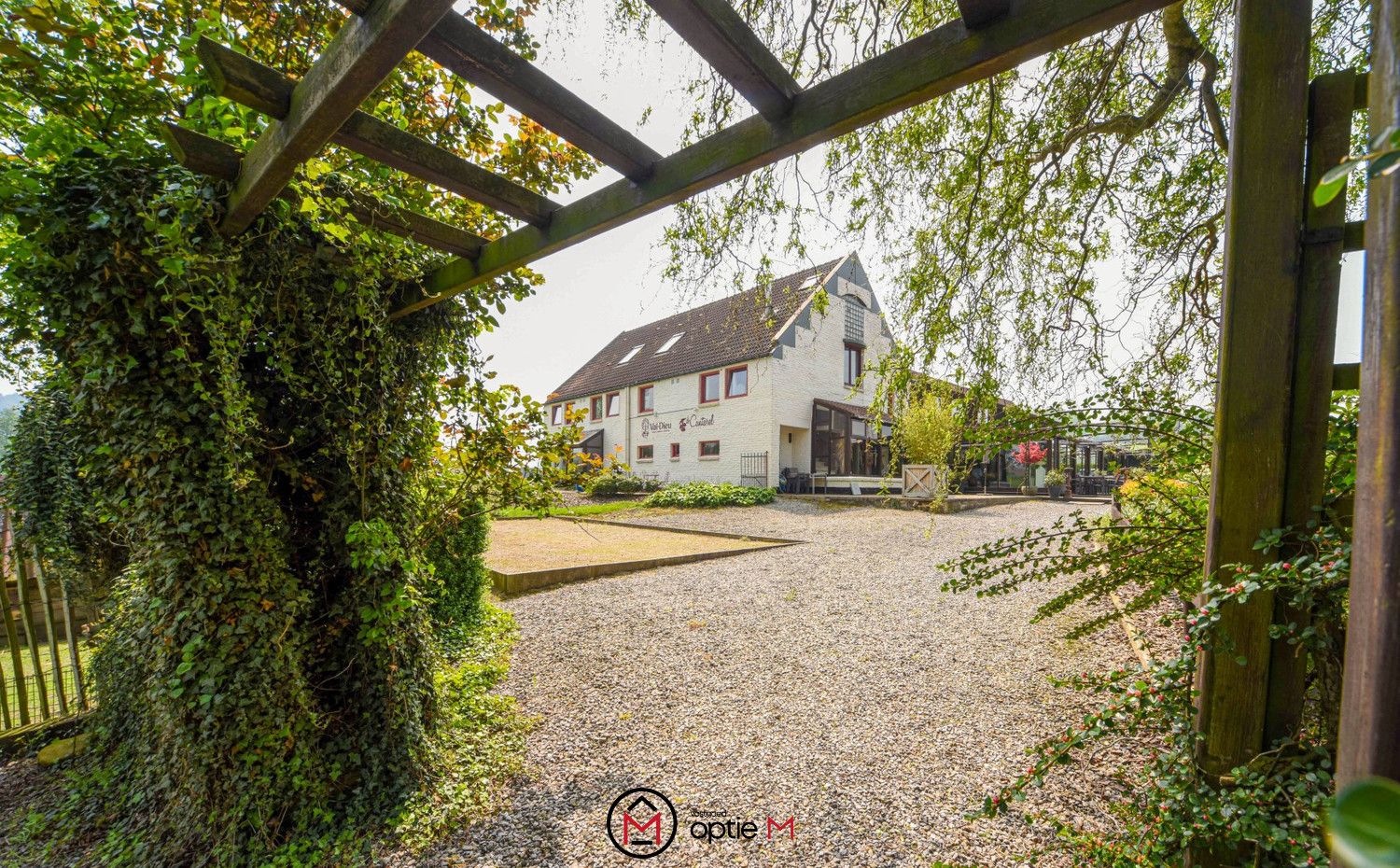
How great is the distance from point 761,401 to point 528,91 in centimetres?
1523

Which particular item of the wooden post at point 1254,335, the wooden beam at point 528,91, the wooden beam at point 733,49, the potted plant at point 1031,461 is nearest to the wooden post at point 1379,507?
Answer: the wooden post at point 1254,335

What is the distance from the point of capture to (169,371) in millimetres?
2150

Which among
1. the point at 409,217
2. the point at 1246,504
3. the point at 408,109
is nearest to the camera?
the point at 1246,504

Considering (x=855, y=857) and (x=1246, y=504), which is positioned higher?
(x=1246, y=504)

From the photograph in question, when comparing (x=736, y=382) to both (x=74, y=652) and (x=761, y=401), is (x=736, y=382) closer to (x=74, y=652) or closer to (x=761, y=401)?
(x=761, y=401)

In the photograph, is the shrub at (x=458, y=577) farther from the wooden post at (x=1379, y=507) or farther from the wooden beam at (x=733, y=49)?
the wooden post at (x=1379, y=507)

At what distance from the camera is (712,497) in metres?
14.9

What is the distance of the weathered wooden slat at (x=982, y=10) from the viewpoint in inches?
56.7

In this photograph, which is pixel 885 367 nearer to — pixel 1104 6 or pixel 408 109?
pixel 1104 6

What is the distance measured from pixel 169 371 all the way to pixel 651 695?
320 centimetres

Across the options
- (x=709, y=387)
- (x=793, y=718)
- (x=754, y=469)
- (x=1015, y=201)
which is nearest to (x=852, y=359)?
(x=709, y=387)

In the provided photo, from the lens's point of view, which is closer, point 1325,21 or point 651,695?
point 1325,21

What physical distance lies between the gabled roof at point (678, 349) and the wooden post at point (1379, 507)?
11.5 meters

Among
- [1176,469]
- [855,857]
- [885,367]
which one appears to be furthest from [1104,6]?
[855,857]
